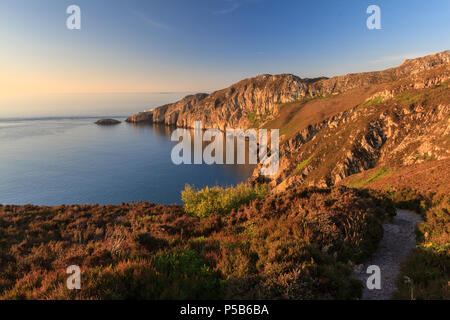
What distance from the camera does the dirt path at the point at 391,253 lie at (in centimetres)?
594

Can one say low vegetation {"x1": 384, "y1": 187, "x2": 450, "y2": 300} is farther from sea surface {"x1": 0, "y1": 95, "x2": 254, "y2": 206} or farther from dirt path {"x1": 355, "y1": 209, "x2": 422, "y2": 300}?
sea surface {"x1": 0, "y1": 95, "x2": 254, "y2": 206}

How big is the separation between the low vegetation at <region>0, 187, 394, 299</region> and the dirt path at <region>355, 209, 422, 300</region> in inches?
17.0

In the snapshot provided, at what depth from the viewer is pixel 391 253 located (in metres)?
8.30

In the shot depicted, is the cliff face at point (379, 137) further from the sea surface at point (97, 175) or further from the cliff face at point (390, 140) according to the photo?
the sea surface at point (97, 175)

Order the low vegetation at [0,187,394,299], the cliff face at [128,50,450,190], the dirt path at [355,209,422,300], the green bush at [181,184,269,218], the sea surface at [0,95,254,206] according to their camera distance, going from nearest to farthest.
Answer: the low vegetation at [0,187,394,299] → the dirt path at [355,209,422,300] → the green bush at [181,184,269,218] → the cliff face at [128,50,450,190] → the sea surface at [0,95,254,206]

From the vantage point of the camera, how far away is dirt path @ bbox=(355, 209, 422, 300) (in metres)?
5.94

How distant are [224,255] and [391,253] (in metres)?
7.25

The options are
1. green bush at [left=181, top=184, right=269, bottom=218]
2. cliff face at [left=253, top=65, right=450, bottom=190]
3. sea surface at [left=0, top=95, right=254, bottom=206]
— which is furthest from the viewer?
sea surface at [left=0, top=95, right=254, bottom=206]

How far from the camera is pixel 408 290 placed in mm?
5562

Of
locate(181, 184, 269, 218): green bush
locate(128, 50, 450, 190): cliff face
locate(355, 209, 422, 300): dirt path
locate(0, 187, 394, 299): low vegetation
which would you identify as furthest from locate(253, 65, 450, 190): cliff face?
locate(0, 187, 394, 299): low vegetation

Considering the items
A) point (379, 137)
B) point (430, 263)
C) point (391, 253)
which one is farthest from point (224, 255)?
point (379, 137)

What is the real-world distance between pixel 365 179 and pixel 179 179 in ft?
177

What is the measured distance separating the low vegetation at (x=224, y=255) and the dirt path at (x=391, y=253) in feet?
1.41

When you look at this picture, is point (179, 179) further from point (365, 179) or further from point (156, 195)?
point (365, 179)
